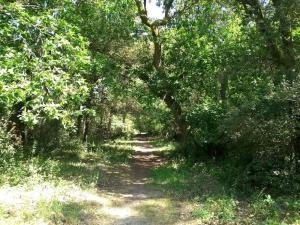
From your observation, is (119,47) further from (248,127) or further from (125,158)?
(248,127)

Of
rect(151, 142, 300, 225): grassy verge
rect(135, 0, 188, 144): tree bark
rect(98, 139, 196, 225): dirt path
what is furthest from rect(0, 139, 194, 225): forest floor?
rect(135, 0, 188, 144): tree bark

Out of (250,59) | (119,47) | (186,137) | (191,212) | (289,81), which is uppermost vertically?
(119,47)

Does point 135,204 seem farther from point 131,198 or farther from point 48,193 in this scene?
point 48,193

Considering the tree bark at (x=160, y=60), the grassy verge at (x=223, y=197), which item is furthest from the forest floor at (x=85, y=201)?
the tree bark at (x=160, y=60)

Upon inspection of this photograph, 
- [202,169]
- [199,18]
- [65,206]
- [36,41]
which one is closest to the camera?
[36,41]

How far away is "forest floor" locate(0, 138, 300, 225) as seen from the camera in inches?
342

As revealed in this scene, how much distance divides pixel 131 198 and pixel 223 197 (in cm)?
299

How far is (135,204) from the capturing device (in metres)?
10.8

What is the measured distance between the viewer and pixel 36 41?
7.24 metres

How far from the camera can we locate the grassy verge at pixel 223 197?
882 centimetres

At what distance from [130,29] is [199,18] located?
3.76 metres

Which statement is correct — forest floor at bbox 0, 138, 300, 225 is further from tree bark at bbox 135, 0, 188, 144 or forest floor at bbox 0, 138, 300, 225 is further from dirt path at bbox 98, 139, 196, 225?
tree bark at bbox 135, 0, 188, 144

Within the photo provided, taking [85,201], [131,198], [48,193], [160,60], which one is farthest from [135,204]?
[160,60]

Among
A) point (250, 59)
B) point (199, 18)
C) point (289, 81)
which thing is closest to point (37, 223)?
point (289, 81)
